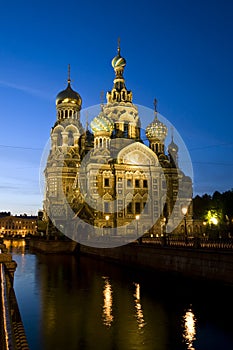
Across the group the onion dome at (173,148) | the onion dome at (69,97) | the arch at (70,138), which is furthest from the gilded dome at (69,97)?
the onion dome at (173,148)

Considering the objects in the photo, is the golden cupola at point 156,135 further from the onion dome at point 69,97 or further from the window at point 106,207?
the onion dome at point 69,97

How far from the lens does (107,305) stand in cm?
1694

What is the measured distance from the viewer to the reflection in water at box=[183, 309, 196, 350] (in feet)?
38.7

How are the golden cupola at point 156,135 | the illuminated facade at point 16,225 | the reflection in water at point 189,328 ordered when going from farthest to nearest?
the illuminated facade at point 16,225
the golden cupola at point 156,135
the reflection in water at point 189,328

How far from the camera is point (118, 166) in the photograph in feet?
167

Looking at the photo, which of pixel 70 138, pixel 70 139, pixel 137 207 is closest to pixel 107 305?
pixel 137 207

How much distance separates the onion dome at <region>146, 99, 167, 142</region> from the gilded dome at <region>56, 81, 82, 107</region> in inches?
533

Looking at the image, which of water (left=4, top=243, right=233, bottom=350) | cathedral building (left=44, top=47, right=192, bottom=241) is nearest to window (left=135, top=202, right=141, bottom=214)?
cathedral building (left=44, top=47, right=192, bottom=241)

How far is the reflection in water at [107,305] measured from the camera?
14.3 metres

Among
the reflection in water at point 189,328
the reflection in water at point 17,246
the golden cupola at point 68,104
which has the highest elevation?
the golden cupola at point 68,104

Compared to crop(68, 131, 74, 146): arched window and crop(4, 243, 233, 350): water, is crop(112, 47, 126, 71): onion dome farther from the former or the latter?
crop(4, 243, 233, 350): water

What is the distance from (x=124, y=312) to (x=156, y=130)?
148 feet

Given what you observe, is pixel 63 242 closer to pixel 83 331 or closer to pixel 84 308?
pixel 84 308

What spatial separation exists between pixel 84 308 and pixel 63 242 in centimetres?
2872
